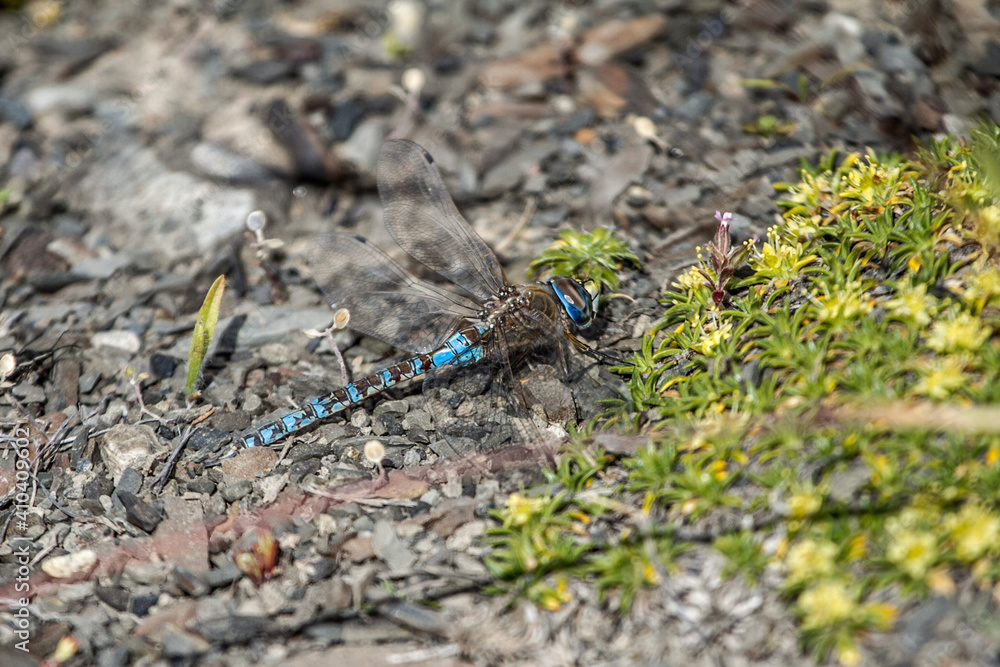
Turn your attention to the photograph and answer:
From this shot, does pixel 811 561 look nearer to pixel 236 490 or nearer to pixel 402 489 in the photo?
pixel 402 489

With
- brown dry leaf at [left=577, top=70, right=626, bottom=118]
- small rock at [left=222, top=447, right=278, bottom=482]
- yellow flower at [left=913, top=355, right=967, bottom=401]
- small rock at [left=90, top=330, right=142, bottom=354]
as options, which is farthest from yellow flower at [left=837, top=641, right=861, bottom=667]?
small rock at [left=90, top=330, right=142, bottom=354]

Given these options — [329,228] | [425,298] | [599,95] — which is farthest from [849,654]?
[599,95]

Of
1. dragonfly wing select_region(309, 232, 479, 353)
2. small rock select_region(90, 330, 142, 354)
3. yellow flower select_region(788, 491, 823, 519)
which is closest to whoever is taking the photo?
yellow flower select_region(788, 491, 823, 519)

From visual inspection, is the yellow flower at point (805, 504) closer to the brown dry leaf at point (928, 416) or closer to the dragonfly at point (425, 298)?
the brown dry leaf at point (928, 416)

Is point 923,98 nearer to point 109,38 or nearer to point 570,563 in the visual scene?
point 570,563

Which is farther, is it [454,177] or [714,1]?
[714,1]

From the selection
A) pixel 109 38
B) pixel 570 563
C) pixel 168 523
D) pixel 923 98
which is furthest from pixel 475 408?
pixel 109 38

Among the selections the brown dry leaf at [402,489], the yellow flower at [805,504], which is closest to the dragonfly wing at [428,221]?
the brown dry leaf at [402,489]

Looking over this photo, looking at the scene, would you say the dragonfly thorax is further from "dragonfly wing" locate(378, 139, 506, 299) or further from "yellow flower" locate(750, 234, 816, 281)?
"yellow flower" locate(750, 234, 816, 281)

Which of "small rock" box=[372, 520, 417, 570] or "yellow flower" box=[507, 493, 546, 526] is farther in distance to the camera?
"small rock" box=[372, 520, 417, 570]
